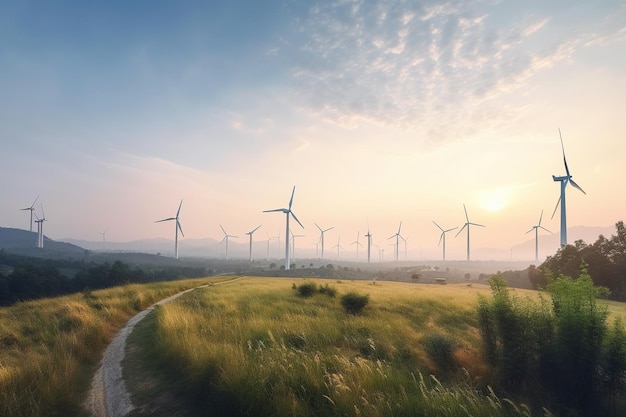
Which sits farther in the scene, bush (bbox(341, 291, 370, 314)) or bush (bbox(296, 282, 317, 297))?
bush (bbox(296, 282, 317, 297))

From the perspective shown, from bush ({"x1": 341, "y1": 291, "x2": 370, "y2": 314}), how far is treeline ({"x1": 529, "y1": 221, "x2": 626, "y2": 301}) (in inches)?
1244

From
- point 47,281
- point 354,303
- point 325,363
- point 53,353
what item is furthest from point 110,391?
point 47,281

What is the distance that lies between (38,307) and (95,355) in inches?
583

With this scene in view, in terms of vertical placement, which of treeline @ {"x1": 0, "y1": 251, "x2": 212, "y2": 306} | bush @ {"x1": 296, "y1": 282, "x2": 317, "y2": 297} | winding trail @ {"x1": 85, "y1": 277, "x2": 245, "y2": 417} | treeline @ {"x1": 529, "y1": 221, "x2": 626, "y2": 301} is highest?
treeline @ {"x1": 529, "y1": 221, "x2": 626, "y2": 301}

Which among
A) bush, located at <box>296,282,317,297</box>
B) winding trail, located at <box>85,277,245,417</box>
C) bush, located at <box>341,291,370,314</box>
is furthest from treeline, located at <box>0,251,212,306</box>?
winding trail, located at <box>85,277,245,417</box>

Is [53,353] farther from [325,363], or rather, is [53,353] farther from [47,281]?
[47,281]

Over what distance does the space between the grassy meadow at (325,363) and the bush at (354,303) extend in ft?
2.48

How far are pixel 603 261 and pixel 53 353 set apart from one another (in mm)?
60814

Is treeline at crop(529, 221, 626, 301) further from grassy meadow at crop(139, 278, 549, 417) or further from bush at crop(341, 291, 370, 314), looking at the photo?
grassy meadow at crop(139, 278, 549, 417)

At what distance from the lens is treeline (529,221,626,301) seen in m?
44.4

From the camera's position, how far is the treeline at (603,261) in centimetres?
A: 4441

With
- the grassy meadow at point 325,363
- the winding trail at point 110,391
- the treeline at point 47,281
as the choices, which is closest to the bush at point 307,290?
the grassy meadow at point 325,363

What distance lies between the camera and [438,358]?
13461 mm

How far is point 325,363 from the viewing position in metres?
9.79
